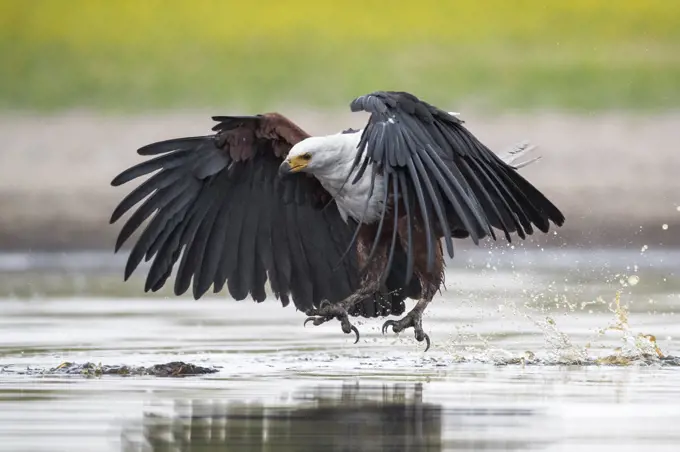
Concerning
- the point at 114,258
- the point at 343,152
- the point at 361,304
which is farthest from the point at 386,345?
the point at 114,258

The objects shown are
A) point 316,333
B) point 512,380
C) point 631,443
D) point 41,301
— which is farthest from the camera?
point 41,301

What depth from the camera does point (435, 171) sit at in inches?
399

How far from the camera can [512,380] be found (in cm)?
1012

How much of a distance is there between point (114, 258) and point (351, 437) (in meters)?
13.6

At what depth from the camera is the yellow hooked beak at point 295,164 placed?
10773 millimetres

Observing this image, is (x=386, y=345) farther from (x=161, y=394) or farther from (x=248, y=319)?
(x=161, y=394)

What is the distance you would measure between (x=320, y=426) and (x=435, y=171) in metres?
2.12

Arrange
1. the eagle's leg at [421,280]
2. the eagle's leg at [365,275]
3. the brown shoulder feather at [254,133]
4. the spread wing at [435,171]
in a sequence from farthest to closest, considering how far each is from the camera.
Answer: the brown shoulder feather at [254,133], the eagle's leg at [365,275], the eagle's leg at [421,280], the spread wing at [435,171]

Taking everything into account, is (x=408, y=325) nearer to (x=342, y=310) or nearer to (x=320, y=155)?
(x=342, y=310)

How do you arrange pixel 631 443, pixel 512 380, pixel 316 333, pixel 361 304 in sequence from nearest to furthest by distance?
pixel 631 443, pixel 512 380, pixel 361 304, pixel 316 333

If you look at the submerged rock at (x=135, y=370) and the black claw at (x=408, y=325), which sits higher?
the black claw at (x=408, y=325)

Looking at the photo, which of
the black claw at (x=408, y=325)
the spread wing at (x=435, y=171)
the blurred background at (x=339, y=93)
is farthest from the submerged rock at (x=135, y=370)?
the blurred background at (x=339, y=93)

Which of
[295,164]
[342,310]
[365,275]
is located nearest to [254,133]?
[295,164]

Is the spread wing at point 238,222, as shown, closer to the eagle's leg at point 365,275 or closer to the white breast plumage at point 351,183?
the eagle's leg at point 365,275
